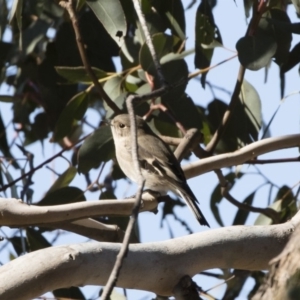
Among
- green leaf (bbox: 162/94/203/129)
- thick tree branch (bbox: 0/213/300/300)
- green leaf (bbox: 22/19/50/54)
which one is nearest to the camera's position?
thick tree branch (bbox: 0/213/300/300)

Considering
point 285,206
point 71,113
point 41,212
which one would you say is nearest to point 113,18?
point 71,113

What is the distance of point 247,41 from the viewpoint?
124 inches

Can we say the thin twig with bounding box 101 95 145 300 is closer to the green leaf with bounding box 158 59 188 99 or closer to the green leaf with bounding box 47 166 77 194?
the green leaf with bounding box 158 59 188 99

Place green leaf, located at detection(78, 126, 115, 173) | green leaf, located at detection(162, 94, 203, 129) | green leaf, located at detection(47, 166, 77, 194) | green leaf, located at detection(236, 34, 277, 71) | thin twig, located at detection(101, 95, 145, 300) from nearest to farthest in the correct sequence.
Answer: thin twig, located at detection(101, 95, 145, 300)
green leaf, located at detection(236, 34, 277, 71)
green leaf, located at detection(78, 126, 115, 173)
green leaf, located at detection(162, 94, 203, 129)
green leaf, located at detection(47, 166, 77, 194)

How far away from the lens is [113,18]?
2.96 metres

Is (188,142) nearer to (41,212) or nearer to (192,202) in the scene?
(192,202)

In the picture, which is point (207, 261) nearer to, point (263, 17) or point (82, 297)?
point (82, 297)

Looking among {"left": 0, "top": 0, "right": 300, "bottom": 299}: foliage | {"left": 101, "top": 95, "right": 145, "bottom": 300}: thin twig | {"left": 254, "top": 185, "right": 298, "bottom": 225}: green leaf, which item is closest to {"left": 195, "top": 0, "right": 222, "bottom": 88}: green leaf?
{"left": 0, "top": 0, "right": 300, "bottom": 299}: foliage

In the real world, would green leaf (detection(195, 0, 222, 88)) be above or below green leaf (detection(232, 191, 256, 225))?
above

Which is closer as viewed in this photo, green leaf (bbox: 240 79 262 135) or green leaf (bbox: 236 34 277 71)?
green leaf (bbox: 236 34 277 71)

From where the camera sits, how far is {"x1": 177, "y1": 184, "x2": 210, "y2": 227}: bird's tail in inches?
133

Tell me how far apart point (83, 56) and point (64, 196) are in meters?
0.55

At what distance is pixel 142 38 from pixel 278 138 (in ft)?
2.70

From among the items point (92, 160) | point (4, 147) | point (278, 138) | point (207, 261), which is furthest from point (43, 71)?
point (207, 261)
